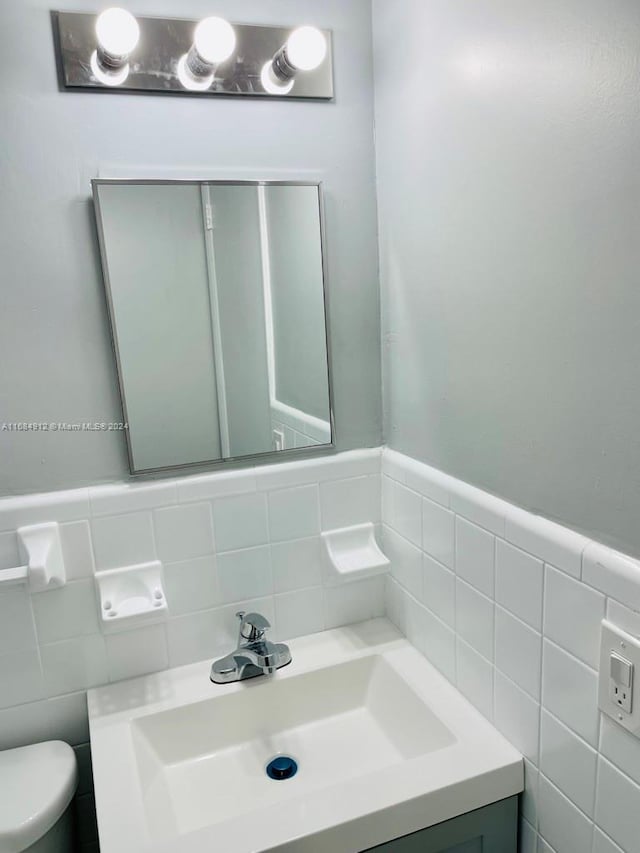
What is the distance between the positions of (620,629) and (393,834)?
1.61 ft

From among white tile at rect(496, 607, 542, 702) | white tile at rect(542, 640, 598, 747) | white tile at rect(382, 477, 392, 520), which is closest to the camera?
white tile at rect(542, 640, 598, 747)

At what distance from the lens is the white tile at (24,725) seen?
46.6 inches

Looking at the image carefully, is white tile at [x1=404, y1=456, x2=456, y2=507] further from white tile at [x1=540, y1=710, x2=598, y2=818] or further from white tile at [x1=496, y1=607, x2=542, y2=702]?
white tile at [x1=540, y1=710, x2=598, y2=818]

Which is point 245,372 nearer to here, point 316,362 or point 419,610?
point 316,362

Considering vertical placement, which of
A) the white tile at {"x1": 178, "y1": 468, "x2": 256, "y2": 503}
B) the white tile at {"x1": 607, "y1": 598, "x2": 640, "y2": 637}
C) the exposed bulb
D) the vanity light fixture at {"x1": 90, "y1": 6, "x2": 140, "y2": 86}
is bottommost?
the white tile at {"x1": 607, "y1": 598, "x2": 640, "y2": 637}

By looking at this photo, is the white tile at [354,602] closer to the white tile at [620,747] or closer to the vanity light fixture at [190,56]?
the white tile at [620,747]

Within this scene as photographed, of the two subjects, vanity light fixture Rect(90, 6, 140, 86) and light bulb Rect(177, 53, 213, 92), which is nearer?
vanity light fixture Rect(90, 6, 140, 86)

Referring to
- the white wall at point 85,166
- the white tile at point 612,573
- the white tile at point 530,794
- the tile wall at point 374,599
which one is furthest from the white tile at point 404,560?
the white wall at point 85,166

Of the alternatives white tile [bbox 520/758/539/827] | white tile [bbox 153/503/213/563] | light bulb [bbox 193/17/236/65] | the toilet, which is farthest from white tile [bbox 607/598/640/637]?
light bulb [bbox 193/17/236/65]

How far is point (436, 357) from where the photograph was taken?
113 centimetres

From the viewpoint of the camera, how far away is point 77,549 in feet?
3.88

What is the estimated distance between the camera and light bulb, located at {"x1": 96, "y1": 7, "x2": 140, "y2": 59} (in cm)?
100

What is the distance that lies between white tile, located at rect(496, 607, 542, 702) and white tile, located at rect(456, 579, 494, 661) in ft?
0.08

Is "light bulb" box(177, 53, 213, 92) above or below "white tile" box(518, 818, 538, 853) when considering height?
above
